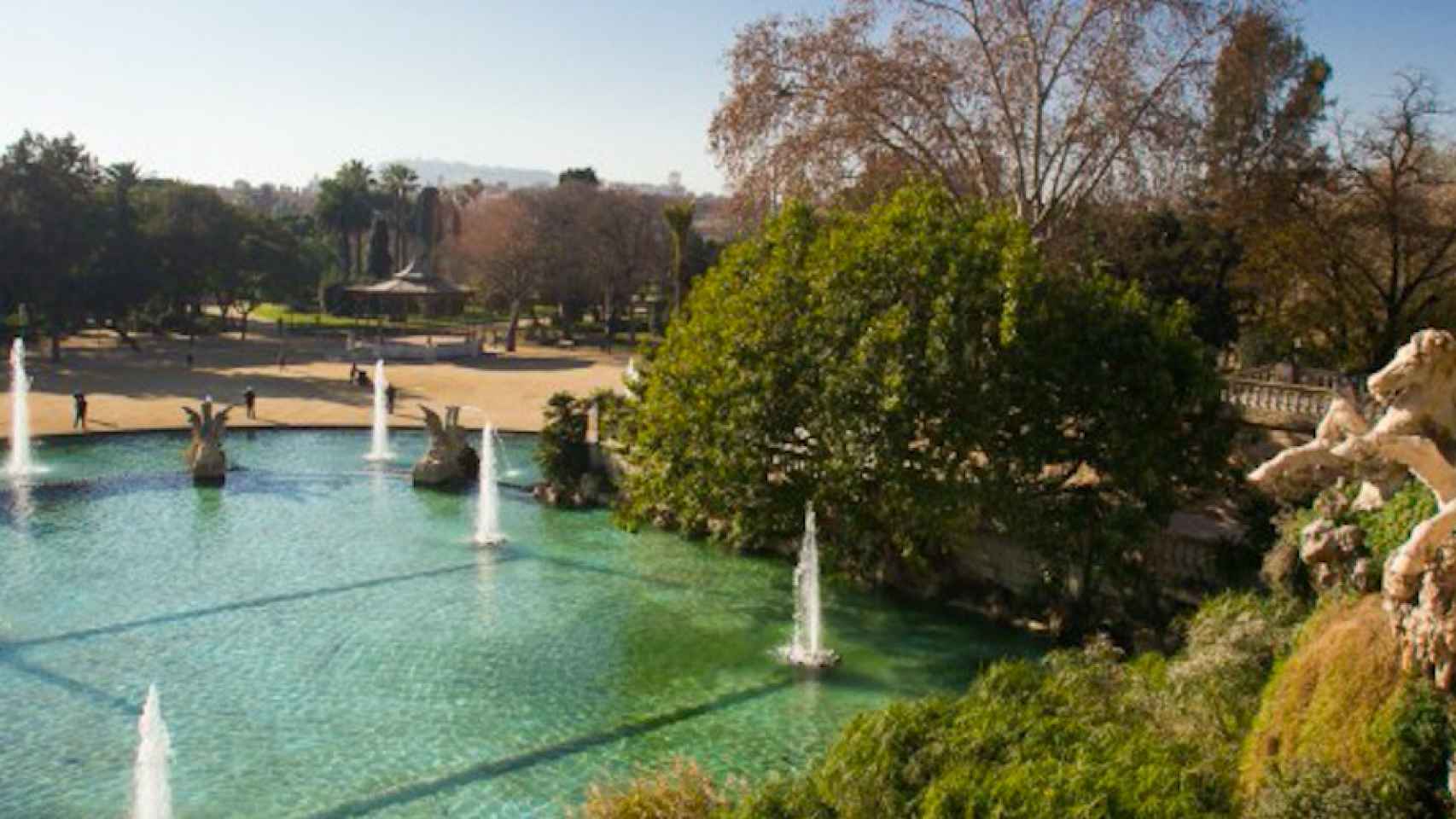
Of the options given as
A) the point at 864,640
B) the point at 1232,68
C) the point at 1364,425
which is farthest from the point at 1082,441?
the point at 1232,68

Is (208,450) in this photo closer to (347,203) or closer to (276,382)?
(276,382)

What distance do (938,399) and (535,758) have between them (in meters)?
9.61

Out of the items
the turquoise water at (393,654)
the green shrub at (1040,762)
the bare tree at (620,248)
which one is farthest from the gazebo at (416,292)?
the green shrub at (1040,762)

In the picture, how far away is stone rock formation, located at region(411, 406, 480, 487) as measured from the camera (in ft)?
111

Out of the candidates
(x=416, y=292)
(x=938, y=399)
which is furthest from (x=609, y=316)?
(x=938, y=399)

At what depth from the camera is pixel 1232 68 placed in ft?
117

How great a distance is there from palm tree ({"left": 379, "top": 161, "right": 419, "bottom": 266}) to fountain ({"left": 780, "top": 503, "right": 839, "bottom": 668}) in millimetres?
79915

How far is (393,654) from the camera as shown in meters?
20.5

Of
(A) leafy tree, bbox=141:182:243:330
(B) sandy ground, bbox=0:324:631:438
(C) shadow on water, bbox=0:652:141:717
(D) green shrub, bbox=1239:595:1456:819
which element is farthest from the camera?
(A) leafy tree, bbox=141:182:243:330

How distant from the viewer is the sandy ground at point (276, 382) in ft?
141

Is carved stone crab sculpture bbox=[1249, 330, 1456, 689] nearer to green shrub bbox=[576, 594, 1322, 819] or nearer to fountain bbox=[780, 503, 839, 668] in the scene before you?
green shrub bbox=[576, 594, 1322, 819]

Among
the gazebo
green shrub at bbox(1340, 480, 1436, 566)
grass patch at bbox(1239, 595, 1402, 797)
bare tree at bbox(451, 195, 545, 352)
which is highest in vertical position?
bare tree at bbox(451, 195, 545, 352)

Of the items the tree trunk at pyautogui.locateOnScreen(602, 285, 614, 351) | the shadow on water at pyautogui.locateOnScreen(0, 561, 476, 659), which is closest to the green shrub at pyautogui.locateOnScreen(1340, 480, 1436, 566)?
the shadow on water at pyautogui.locateOnScreen(0, 561, 476, 659)

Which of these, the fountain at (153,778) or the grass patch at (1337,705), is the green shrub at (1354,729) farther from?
the fountain at (153,778)
